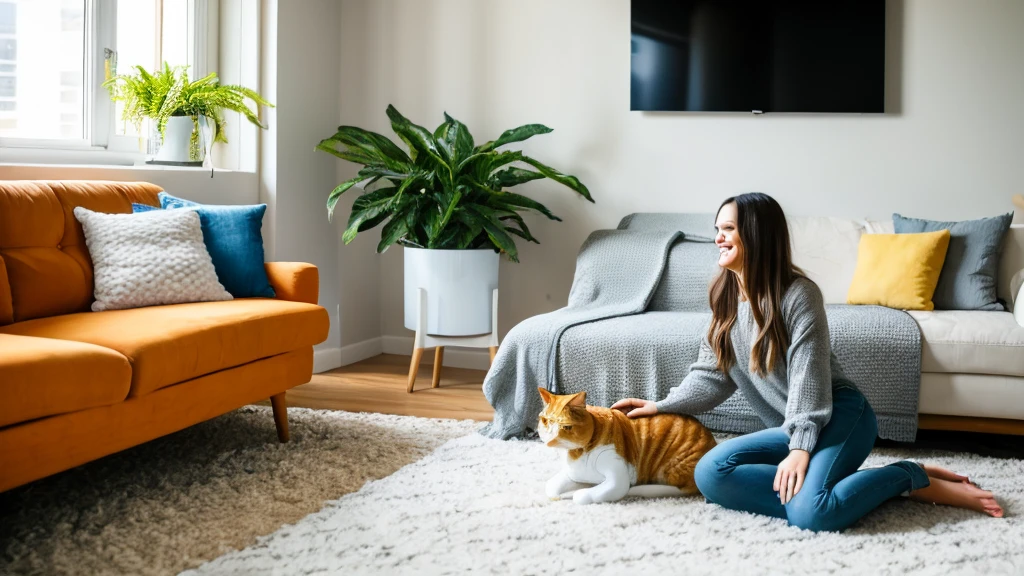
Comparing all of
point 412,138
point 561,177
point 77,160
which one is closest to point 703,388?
point 561,177

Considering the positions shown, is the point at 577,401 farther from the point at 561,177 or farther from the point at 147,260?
the point at 561,177

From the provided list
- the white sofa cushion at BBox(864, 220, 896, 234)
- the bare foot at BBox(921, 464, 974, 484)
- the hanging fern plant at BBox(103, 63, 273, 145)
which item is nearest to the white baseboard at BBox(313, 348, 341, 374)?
the hanging fern plant at BBox(103, 63, 273, 145)

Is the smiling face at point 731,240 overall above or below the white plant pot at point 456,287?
above

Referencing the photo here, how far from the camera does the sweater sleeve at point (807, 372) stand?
2100mm

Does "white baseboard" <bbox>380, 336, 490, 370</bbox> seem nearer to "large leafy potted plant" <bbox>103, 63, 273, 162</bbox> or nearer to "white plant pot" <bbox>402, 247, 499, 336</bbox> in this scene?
"white plant pot" <bbox>402, 247, 499, 336</bbox>

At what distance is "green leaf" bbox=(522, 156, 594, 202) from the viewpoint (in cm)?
374

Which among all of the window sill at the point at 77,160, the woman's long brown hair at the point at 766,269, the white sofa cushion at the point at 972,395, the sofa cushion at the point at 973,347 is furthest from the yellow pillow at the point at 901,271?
the window sill at the point at 77,160

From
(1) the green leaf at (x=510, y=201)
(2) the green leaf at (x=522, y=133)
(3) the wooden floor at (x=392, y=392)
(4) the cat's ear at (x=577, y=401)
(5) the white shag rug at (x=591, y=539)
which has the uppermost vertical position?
(2) the green leaf at (x=522, y=133)

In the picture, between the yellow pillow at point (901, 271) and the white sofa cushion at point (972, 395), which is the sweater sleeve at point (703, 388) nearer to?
the white sofa cushion at point (972, 395)

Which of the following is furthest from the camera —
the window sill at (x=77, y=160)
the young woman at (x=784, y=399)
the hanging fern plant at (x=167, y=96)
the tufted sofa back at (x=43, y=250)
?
the hanging fern plant at (x=167, y=96)

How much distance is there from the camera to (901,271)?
3.24 meters

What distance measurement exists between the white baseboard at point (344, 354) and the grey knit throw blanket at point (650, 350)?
128 cm

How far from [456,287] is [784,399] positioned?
5.66 feet

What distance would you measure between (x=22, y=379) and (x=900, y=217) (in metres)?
3.02
